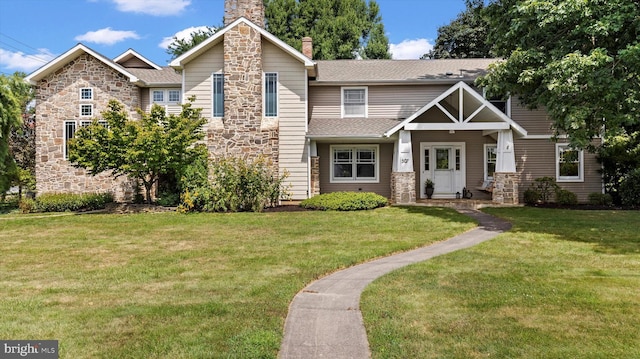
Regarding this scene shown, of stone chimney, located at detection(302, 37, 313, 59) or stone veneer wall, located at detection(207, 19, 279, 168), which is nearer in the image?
stone veneer wall, located at detection(207, 19, 279, 168)

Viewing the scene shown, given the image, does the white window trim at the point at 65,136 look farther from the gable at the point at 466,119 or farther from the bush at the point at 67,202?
the gable at the point at 466,119

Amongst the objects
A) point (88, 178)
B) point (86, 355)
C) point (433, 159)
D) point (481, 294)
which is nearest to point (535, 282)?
point (481, 294)

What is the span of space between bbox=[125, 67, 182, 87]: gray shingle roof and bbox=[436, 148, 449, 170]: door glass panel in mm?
12335

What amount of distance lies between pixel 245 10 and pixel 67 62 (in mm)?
8521

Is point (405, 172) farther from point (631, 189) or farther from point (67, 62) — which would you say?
point (67, 62)

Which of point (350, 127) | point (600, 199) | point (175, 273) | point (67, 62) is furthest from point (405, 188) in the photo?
point (67, 62)

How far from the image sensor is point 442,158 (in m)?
18.4

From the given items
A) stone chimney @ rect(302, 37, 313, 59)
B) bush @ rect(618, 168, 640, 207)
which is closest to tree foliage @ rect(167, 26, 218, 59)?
stone chimney @ rect(302, 37, 313, 59)

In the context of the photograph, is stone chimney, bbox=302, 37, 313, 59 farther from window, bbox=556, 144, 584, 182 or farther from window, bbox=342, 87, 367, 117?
window, bbox=556, 144, 584, 182

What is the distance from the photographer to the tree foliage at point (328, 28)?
37.6 m

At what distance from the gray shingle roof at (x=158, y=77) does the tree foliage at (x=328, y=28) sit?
18.2 m

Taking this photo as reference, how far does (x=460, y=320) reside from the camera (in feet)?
14.7

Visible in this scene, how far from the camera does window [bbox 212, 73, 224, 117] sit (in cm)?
1689

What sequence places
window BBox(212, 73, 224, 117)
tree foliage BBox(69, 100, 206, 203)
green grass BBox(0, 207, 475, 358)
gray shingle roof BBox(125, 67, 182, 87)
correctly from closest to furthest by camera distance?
green grass BBox(0, 207, 475, 358) < tree foliage BBox(69, 100, 206, 203) < window BBox(212, 73, 224, 117) < gray shingle roof BBox(125, 67, 182, 87)
